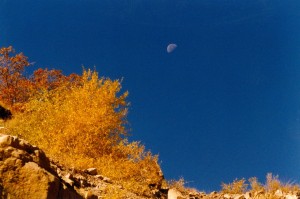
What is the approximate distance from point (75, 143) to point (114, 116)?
2.92 metres

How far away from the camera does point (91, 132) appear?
66.0ft

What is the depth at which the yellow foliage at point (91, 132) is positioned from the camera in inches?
725

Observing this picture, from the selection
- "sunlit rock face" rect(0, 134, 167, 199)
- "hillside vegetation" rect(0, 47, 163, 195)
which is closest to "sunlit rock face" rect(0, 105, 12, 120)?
"hillside vegetation" rect(0, 47, 163, 195)

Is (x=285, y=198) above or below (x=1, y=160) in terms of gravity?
above

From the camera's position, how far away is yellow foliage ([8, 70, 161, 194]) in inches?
725

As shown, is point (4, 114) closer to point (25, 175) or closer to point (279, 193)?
point (279, 193)

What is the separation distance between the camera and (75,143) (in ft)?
63.9

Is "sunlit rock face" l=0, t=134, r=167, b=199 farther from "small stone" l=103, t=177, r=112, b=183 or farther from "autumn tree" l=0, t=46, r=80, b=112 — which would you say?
"autumn tree" l=0, t=46, r=80, b=112

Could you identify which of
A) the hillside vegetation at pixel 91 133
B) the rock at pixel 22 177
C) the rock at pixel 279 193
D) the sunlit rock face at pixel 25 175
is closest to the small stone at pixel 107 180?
the hillside vegetation at pixel 91 133

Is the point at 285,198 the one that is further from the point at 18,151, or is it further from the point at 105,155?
the point at 18,151

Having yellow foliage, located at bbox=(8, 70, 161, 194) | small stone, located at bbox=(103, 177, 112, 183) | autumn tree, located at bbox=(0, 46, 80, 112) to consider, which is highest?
autumn tree, located at bbox=(0, 46, 80, 112)

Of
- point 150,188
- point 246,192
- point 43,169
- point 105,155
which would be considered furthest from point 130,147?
point 43,169

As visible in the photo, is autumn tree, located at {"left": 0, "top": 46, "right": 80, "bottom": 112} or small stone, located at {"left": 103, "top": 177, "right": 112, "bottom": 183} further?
autumn tree, located at {"left": 0, "top": 46, "right": 80, "bottom": 112}

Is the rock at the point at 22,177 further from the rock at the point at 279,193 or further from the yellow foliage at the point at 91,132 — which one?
the rock at the point at 279,193
